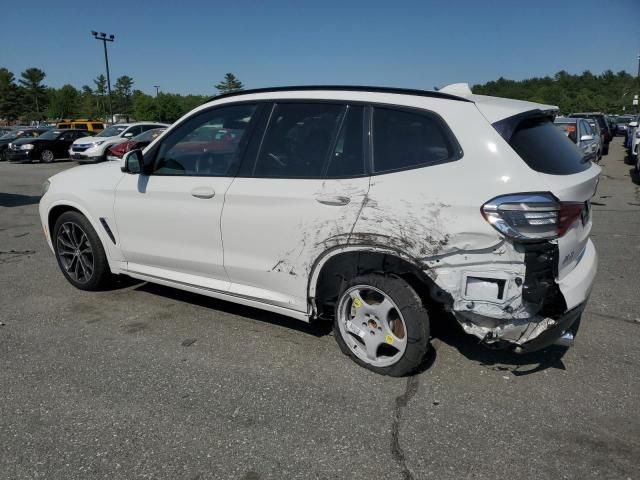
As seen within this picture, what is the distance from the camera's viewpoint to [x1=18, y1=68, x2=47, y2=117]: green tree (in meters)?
96.6

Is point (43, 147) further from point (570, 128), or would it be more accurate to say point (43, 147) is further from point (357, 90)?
point (357, 90)

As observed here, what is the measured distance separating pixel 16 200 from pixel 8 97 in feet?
310

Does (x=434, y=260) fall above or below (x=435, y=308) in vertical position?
above

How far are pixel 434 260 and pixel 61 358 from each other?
8.93 ft

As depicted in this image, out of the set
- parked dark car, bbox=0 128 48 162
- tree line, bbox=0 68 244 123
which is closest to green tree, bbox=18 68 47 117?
tree line, bbox=0 68 244 123

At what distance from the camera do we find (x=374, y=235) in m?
3.16

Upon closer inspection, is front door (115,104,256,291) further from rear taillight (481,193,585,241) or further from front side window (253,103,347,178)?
rear taillight (481,193,585,241)

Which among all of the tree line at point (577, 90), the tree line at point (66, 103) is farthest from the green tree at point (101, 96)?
the tree line at point (577, 90)

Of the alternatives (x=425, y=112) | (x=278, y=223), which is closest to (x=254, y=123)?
(x=278, y=223)

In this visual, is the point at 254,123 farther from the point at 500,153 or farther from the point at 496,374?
the point at 496,374

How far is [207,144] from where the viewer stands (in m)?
4.16

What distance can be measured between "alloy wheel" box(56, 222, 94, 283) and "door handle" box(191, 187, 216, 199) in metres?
1.52

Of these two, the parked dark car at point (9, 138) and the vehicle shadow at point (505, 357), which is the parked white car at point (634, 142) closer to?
the vehicle shadow at point (505, 357)

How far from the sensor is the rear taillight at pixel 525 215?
279 cm
